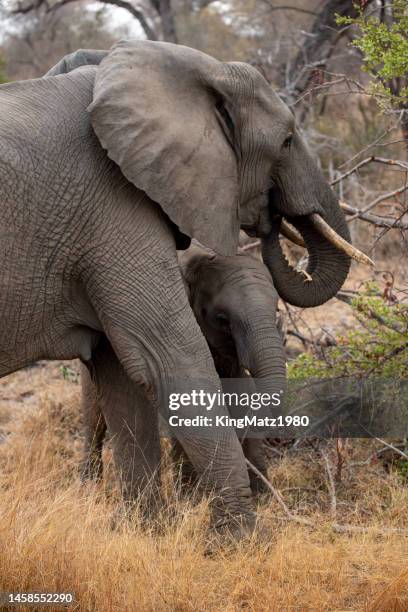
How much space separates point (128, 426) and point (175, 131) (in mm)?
1469

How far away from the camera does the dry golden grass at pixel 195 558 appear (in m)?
3.74

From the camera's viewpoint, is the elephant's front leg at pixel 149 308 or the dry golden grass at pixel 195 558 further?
the elephant's front leg at pixel 149 308

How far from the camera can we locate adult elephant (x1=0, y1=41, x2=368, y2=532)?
14.2 ft

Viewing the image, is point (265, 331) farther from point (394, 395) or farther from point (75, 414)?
point (75, 414)

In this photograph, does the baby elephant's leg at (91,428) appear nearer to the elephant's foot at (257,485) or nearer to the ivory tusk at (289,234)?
the elephant's foot at (257,485)

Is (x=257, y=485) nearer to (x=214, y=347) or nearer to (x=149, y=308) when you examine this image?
(x=214, y=347)

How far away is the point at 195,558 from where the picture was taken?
402 cm

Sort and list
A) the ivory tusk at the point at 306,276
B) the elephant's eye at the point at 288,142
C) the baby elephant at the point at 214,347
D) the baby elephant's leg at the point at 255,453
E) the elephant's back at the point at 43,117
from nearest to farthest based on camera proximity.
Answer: the elephant's back at the point at 43,117
the elephant's eye at the point at 288,142
the baby elephant at the point at 214,347
the ivory tusk at the point at 306,276
the baby elephant's leg at the point at 255,453

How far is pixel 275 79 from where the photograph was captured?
1209 cm

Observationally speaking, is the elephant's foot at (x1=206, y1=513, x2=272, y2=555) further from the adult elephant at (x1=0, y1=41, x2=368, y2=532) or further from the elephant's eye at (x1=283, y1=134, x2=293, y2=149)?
the elephant's eye at (x1=283, y1=134, x2=293, y2=149)

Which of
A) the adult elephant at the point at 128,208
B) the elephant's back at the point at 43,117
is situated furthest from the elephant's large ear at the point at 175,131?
the elephant's back at the point at 43,117

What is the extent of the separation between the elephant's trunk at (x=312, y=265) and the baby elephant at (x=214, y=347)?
0.10 meters

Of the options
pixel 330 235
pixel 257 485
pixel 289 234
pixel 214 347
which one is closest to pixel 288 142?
pixel 330 235

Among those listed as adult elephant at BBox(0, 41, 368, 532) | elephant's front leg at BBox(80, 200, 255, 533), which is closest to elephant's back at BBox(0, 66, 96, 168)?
adult elephant at BBox(0, 41, 368, 532)
